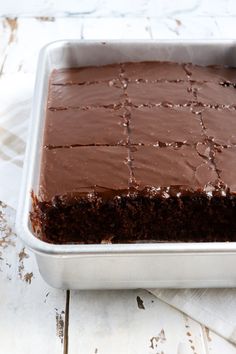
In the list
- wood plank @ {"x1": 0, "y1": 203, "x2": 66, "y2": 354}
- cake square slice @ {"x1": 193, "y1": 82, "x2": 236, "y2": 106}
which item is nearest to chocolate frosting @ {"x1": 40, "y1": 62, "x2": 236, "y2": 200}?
cake square slice @ {"x1": 193, "y1": 82, "x2": 236, "y2": 106}

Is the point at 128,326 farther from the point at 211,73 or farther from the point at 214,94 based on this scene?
the point at 211,73

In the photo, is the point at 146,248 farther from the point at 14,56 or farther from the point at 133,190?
the point at 14,56

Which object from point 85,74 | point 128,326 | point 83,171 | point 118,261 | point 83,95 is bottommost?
point 128,326

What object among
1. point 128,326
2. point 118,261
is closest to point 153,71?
point 118,261

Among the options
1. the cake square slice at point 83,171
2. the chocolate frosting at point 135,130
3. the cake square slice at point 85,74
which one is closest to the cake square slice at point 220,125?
the chocolate frosting at point 135,130

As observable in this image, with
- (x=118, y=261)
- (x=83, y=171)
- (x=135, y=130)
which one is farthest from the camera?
(x=135, y=130)
